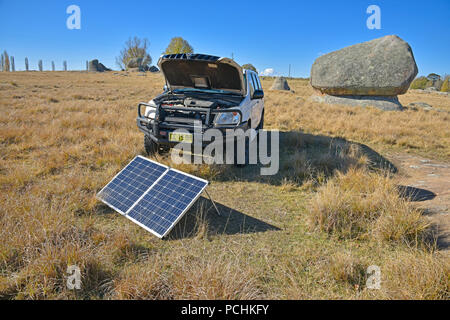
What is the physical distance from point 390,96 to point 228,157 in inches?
533

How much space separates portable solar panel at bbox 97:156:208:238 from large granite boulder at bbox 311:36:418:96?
14.5 m

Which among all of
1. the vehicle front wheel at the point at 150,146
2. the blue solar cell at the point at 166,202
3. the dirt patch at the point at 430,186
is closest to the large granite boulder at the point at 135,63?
the vehicle front wheel at the point at 150,146

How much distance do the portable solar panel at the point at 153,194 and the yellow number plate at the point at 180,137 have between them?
82 cm

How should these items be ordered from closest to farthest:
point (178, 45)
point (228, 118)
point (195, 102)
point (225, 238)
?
point (225, 238), point (228, 118), point (195, 102), point (178, 45)

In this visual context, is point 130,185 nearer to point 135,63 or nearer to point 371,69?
point 371,69

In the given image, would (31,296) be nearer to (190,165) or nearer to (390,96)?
(190,165)

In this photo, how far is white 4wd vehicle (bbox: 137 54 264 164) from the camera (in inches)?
193

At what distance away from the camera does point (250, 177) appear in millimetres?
5199

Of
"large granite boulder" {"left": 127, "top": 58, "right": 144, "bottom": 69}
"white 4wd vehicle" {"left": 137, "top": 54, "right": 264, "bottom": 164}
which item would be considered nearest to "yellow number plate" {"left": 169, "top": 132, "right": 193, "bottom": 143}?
"white 4wd vehicle" {"left": 137, "top": 54, "right": 264, "bottom": 164}

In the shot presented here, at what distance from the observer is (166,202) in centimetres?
343

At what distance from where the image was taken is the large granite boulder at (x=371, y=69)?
45.7 feet

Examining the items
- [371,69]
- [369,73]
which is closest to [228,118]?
[369,73]

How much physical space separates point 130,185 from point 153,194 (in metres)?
0.51

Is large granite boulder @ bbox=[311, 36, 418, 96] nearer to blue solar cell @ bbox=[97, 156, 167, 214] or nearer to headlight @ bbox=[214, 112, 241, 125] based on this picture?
headlight @ bbox=[214, 112, 241, 125]
